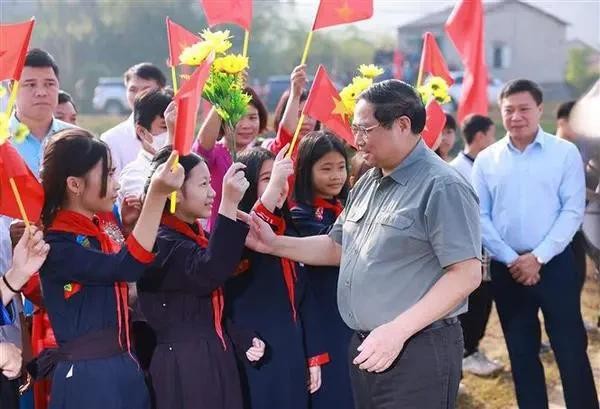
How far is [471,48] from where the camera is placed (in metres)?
4.65

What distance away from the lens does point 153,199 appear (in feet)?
8.01

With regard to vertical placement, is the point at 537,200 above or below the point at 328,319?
above

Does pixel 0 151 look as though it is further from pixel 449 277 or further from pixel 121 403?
pixel 449 277

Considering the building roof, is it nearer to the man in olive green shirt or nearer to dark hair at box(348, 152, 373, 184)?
dark hair at box(348, 152, 373, 184)

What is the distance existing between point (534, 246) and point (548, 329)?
408 mm

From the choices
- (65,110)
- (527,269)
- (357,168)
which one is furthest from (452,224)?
(65,110)

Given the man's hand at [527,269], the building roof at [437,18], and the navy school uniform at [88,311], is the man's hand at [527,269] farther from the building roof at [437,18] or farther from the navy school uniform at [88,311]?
the building roof at [437,18]

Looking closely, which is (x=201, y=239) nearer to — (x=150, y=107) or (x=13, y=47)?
(x=13, y=47)

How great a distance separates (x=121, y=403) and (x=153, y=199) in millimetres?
653

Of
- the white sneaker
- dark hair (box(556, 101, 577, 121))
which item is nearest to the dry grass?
the white sneaker

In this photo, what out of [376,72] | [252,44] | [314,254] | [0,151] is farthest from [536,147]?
[252,44]

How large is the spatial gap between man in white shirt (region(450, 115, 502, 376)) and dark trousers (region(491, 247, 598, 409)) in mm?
771

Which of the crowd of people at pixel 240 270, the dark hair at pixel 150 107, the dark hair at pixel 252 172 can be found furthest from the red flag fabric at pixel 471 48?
the dark hair at pixel 252 172

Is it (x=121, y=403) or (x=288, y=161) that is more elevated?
(x=288, y=161)
